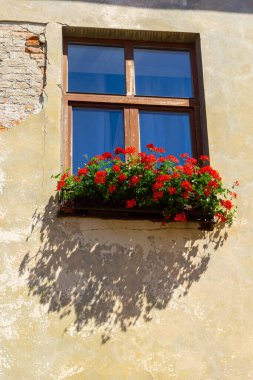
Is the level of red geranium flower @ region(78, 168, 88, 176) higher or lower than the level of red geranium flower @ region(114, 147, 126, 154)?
lower

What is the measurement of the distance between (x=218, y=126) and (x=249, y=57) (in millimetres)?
875

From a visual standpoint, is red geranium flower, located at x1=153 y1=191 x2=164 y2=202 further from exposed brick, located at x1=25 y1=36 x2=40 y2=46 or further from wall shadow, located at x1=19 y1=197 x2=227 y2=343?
exposed brick, located at x1=25 y1=36 x2=40 y2=46

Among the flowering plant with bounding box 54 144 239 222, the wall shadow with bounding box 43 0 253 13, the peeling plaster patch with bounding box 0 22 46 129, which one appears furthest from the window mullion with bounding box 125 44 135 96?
the flowering plant with bounding box 54 144 239 222

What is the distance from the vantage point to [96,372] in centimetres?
536

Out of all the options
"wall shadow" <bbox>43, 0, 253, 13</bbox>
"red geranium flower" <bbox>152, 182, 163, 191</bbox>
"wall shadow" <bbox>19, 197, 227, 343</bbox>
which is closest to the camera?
"wall shadow" <bbox>19, 197, 227, 343</bbox>

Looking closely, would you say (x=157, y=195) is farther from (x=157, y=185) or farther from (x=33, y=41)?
(x=33, y=41)

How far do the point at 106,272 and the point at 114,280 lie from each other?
9cm

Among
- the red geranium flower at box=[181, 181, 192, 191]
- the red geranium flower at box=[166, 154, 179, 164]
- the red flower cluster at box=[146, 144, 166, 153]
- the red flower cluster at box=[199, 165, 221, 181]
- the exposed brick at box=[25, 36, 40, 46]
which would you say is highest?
the exposed brick at box=[25, 36, 40, 46]

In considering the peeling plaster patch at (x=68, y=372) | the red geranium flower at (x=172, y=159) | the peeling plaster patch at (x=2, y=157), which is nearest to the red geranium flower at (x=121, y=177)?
the red geranium flower at (x=172, y=159)

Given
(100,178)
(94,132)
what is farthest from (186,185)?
(94,132)

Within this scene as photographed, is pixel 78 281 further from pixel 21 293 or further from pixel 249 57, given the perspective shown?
pixel 249 57

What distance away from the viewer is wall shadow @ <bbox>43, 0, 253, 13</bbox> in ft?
23.0

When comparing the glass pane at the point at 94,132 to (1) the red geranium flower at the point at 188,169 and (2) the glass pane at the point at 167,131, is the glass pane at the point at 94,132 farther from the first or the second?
(1) the red geranium flower at the point at 188,169

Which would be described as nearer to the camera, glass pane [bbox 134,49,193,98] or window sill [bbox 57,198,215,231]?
window sill [bbox 57,198,215,231]
